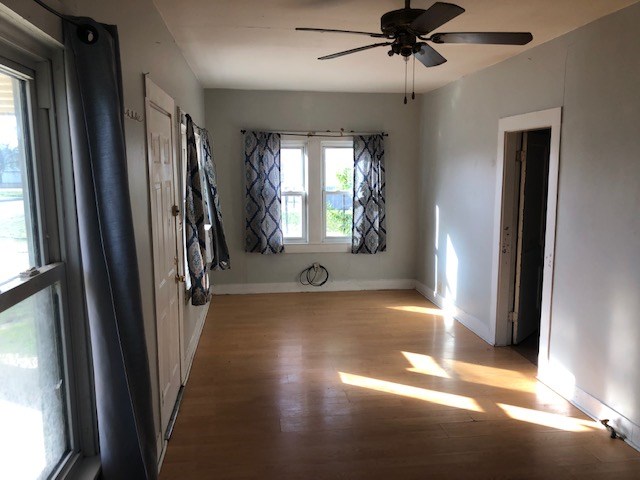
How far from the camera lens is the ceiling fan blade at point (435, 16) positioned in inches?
79.7

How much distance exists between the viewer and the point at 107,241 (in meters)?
1.51

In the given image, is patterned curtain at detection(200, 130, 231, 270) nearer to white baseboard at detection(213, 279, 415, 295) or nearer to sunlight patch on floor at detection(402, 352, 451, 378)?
white baseboard at detection(213, 279, 415, 295)

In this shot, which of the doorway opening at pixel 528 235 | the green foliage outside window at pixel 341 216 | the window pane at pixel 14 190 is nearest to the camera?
the window pane at pixel 14 190

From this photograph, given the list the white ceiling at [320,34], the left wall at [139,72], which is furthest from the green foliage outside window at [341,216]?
the left wall at [139,72]

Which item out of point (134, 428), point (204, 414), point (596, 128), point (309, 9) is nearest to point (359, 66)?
point (309, 9)

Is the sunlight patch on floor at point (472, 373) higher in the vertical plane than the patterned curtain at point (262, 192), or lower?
lower

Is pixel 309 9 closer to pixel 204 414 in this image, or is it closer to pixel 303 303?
pixel 204 414

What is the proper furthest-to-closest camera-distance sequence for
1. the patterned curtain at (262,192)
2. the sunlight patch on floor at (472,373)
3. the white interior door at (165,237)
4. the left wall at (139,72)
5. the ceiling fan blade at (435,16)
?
the patterned curtain at (262,192) → the sunlight patch on floor at (472,373) → the white interior door at (165,237) → the ceiling fan blade at (435,16) → the left wall at (139,72)

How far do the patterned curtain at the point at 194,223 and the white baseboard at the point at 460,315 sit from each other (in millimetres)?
2639

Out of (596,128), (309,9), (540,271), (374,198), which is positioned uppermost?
(309,9)

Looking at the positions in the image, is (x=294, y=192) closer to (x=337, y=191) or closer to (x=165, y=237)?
(x=337, y=191)

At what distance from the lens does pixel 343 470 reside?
251 centimetres

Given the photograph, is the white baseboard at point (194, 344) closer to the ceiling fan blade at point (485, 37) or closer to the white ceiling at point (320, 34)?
the white ceiling at point (320, 34)

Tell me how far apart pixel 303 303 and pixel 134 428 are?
13.5 feet
